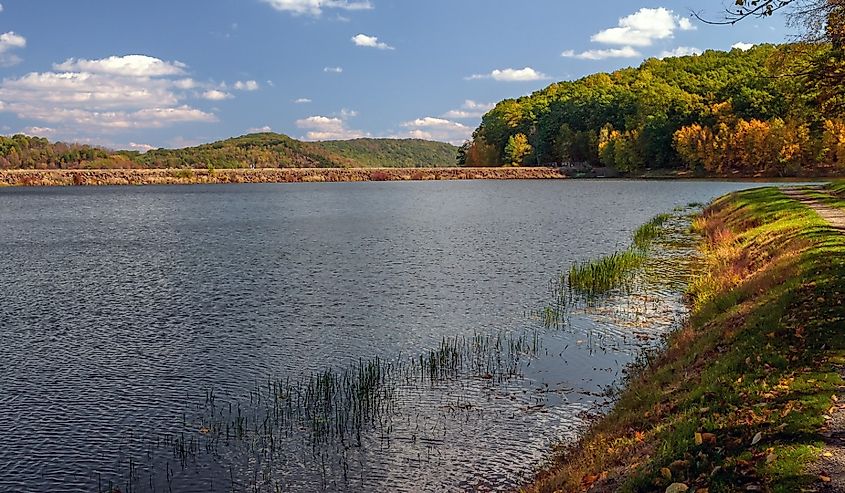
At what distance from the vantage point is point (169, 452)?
1277 centimetres

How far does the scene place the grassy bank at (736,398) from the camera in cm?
805

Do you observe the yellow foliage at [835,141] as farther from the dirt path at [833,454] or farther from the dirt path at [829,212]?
the dirt path at [833,454]

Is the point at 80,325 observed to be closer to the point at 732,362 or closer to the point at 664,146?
the point at 732,362

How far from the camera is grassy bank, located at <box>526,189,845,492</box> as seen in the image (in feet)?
26.4

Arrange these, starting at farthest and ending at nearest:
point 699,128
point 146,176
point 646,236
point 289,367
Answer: point 146,176, point 699,128, point 646,236, point 289,367

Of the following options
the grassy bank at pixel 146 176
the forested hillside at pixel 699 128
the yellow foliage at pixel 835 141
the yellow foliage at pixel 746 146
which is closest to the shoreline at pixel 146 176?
the grassy bank at pixel 146 176

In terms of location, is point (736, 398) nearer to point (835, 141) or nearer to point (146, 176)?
point (835, 141)

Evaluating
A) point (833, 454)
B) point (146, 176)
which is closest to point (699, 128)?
point (146, 176)

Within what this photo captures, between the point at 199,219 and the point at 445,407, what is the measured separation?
6022 centimetres

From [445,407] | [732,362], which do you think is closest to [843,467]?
[732,362]

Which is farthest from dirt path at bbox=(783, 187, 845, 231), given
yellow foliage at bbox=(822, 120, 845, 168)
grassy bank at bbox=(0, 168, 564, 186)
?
grassy bank at bbox=(0, 168, 564, 186)

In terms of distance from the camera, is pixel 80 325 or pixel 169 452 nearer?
pixel 169 452

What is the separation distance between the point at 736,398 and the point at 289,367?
1107 centimetres

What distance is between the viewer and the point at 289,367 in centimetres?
1784
